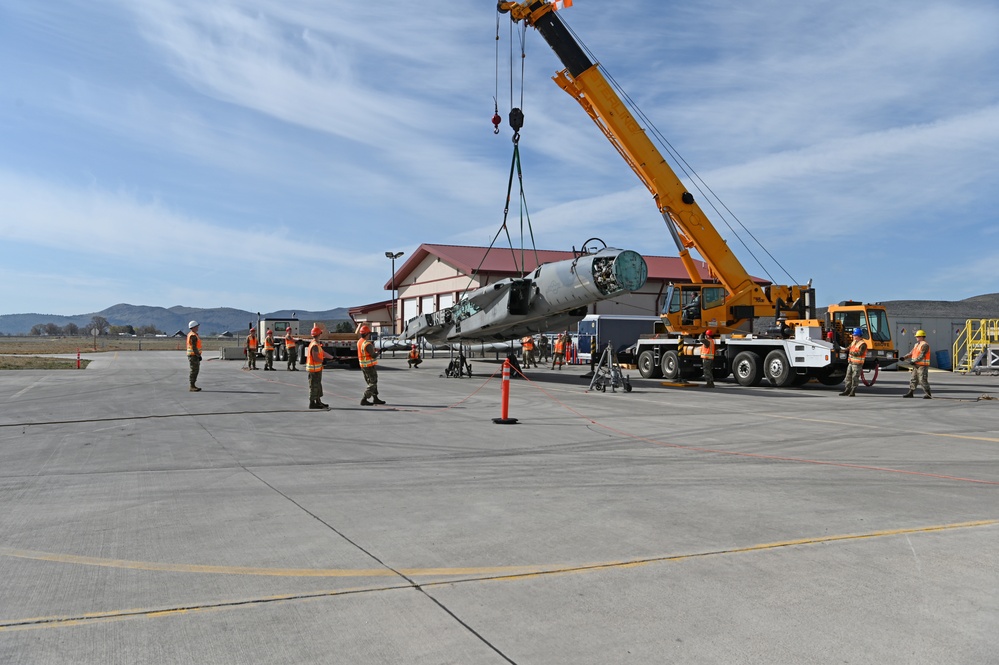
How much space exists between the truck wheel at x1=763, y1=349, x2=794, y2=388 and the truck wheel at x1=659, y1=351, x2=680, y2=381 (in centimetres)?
287

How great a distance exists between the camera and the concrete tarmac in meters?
3.60

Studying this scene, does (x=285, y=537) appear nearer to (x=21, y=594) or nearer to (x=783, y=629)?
(x=21, y=594)

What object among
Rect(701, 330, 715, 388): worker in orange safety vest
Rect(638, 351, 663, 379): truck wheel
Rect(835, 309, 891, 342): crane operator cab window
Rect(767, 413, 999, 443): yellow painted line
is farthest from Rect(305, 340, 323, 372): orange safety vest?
Rect(835, 309, 891, 342): crane operator cab window

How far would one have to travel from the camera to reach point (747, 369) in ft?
71.6

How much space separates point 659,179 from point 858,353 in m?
7.63

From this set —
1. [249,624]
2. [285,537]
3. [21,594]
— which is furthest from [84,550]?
[249,624]

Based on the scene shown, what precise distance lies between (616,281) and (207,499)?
13.2 meters

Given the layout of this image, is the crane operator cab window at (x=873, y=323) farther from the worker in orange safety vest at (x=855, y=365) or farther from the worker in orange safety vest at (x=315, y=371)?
the worker in orange safety vest at (x=315, y=371)

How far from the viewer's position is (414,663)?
11.0 feet

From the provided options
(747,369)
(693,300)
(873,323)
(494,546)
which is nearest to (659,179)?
(693,300)

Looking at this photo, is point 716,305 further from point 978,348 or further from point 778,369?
point 978,348

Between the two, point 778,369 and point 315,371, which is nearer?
point 315,371

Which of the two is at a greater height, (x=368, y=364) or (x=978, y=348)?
(x=978, y=348)

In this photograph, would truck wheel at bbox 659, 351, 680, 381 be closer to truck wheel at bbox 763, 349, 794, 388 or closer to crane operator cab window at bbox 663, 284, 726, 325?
crane operator cab window at bbox 663, 284, 726, 325
